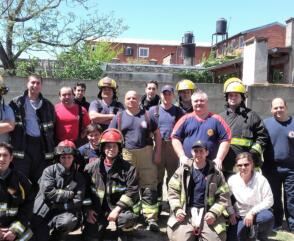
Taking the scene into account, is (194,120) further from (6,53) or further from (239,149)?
(6,53)

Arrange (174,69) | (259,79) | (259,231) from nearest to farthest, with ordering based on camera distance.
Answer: (259,231), (259,79), (174,69)

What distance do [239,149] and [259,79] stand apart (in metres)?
8.25

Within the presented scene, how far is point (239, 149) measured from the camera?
5.74m

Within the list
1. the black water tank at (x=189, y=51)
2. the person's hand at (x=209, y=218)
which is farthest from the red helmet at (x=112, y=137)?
the black water tank at (x=189, y=51)

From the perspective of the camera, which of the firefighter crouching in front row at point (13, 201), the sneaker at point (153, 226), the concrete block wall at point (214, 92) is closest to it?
the firefighter crouching in front row at point (13, 201)

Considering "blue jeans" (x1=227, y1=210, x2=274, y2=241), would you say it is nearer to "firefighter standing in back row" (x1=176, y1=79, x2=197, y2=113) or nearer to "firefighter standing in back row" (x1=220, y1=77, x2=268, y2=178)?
"firefighter standing in back row" (x1=220, y1=77, x2=268, y2=178)

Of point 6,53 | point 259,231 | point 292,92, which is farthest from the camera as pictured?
point 6,53

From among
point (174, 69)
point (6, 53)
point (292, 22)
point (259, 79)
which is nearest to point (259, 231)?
point (259, 79)

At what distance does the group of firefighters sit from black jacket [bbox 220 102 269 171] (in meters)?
0.01

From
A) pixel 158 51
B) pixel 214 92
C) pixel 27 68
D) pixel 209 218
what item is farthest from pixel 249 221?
pixel 158 51

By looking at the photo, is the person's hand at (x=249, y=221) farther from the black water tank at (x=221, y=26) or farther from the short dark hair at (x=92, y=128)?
the black water tank at (x=221, y=26)

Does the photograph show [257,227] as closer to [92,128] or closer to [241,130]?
[241,130]

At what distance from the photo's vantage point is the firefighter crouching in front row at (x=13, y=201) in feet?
15.2

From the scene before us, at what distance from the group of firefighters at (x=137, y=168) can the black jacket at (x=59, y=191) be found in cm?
1
